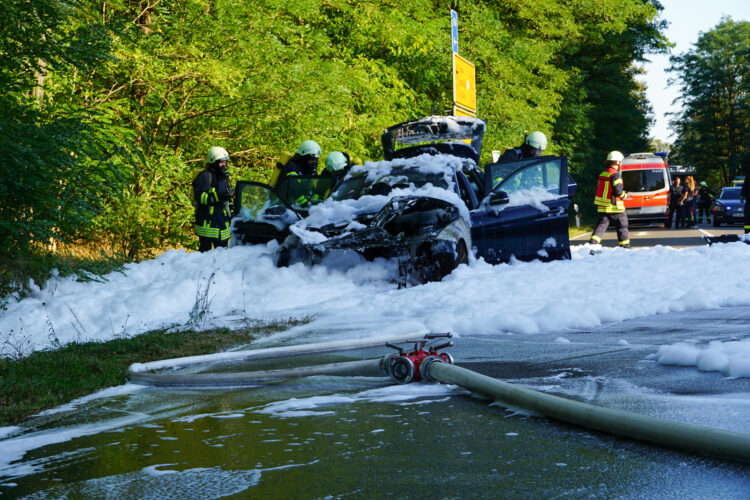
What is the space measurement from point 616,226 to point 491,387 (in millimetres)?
12397

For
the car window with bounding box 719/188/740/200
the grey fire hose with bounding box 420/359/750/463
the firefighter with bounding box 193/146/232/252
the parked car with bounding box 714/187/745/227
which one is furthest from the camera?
the car window with bounding box 719/188/740/200

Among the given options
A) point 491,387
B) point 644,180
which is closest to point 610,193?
point 491,387

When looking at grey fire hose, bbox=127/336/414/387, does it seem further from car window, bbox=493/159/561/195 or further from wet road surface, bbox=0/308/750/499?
car window, bbox=493/159/561/195

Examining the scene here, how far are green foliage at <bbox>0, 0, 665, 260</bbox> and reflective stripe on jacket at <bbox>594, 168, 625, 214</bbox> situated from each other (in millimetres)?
5285

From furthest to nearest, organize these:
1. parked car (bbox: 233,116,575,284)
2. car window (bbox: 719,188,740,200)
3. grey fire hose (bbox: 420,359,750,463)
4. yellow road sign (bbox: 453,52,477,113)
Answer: car window (bbox: 719,188,740,200), yellow road sign (bbox: 453,52,477,113), parked car (bbox: 233,116,575,284), grey fire hose (bbox: 420,359,750,463)

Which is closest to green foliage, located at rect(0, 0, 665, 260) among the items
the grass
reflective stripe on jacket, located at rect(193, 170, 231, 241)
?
the grass

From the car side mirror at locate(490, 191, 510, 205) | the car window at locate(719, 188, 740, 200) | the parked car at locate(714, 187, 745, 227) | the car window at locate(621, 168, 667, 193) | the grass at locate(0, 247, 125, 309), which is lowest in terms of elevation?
the grass at locate(0, 247, 125, 309)

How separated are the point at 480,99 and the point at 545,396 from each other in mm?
23176

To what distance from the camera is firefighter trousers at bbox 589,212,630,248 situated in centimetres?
1543

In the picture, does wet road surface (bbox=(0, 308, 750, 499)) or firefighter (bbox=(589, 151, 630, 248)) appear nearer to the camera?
wet road surface (bbox=(0, 308, 750, 499))

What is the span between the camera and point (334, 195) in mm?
10844

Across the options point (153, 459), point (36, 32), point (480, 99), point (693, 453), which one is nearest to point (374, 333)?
point (153, 459)

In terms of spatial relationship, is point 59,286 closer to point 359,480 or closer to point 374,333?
point 374,333

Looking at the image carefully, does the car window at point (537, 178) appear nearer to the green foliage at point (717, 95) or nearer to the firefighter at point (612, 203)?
the firefighter at point (612, 203)
